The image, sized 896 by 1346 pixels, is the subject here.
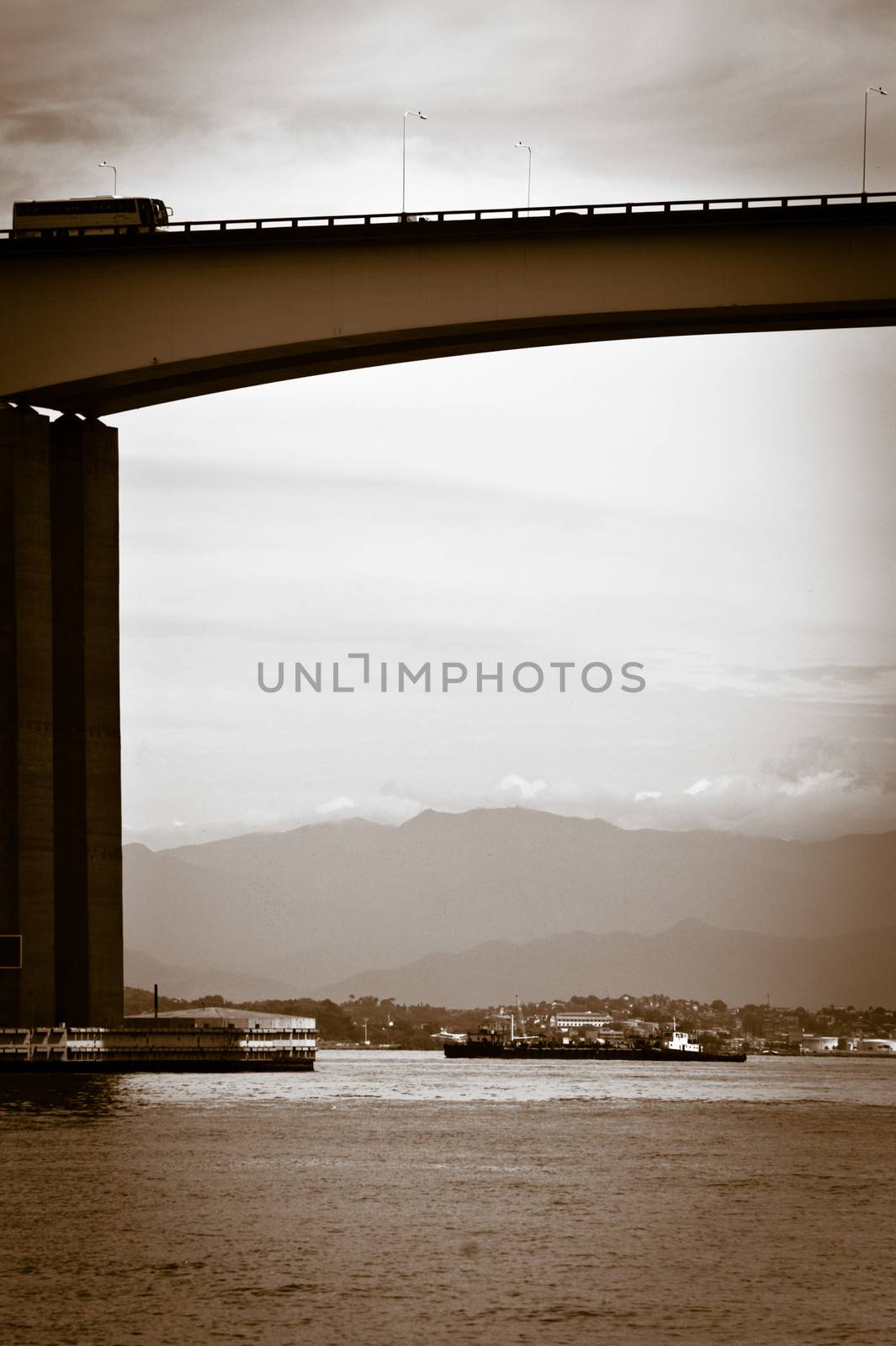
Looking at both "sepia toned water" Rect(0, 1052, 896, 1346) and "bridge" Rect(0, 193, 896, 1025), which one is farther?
"bridge" Rect(0, 193, 896, 1025)

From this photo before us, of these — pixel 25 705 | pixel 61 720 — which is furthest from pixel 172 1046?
pixel 25 705

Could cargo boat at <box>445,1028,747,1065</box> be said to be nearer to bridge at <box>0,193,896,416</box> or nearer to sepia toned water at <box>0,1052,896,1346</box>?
sepia toned water at <box>0,1052,896,1346</box>

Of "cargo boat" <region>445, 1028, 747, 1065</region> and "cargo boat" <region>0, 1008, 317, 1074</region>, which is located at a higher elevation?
"cargo boat" <region>0, 1008, 317, 1074</region>

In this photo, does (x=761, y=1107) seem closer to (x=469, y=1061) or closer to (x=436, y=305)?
(x=436, y=305)

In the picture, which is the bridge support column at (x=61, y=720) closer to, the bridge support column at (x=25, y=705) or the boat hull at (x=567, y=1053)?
the bridge support column at (x=25, y=705)

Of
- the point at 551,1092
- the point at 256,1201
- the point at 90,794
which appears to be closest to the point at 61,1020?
the point at 90,794

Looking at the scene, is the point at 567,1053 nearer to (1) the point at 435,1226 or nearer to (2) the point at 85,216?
(2) the point at 85,216

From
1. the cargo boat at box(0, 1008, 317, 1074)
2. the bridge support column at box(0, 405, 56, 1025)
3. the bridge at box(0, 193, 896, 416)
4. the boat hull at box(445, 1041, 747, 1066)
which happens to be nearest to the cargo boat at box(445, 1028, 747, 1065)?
the boat hull at box(445, 1041, 747, 1066)
